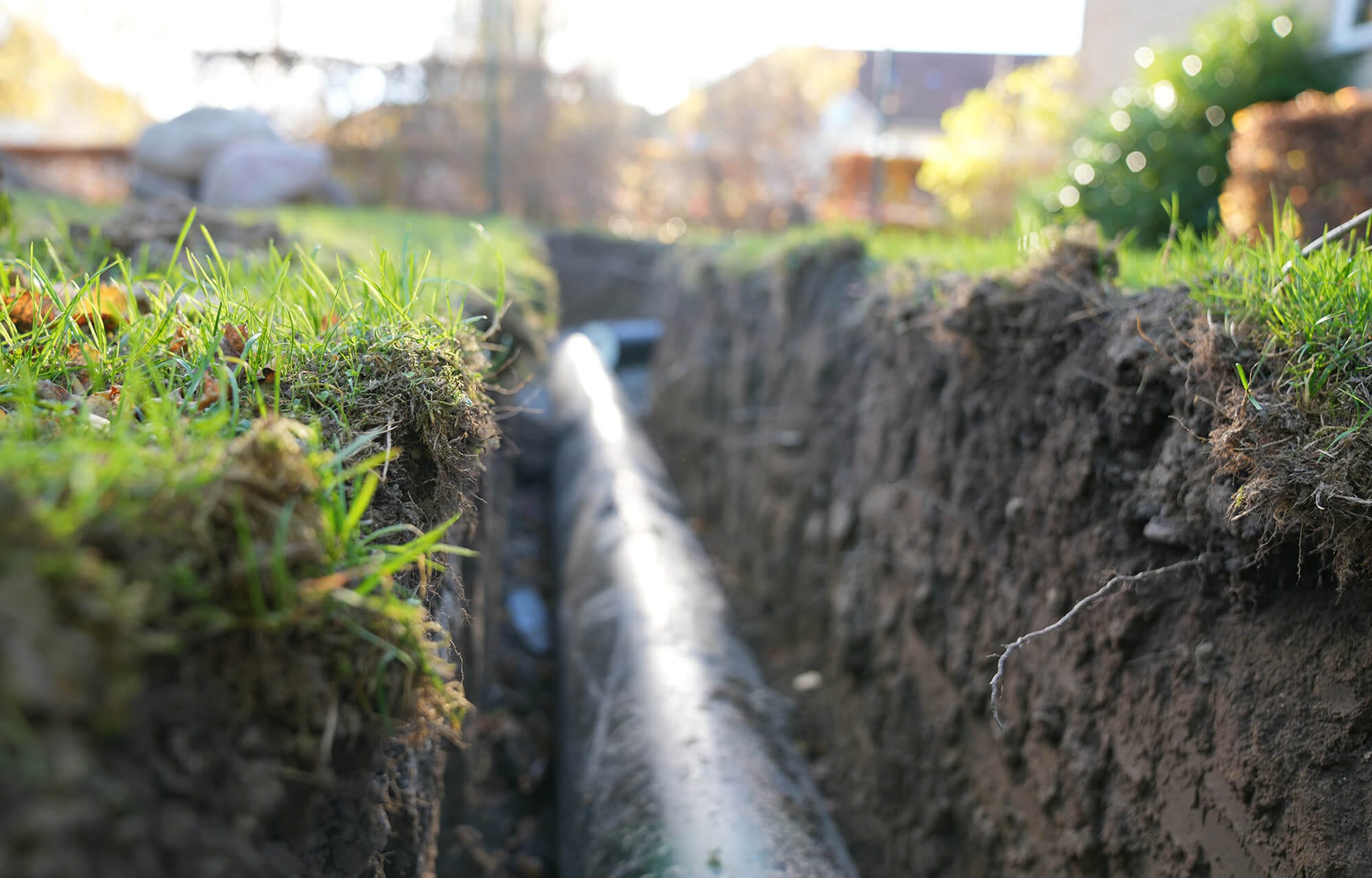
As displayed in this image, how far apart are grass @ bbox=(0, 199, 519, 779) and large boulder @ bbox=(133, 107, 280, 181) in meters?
10.5

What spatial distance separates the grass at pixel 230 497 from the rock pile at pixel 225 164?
9317 mm

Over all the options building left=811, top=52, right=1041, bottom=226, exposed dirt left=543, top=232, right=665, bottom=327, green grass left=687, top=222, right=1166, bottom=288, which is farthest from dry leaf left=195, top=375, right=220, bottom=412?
exposed dirt left=543, top=232, right=665, bottom=327

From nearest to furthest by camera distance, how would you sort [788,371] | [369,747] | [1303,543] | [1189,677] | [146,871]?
[146,871], [369,747], [1303,543], [1189,677], [788,371]

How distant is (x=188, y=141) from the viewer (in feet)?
33.8

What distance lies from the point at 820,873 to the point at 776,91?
15.3 m

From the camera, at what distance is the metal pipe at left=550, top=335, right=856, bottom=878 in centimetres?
192

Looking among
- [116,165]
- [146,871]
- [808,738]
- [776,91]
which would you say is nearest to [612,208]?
[776,91]

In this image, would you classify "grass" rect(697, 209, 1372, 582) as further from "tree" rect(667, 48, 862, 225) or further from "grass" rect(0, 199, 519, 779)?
"tree" rect(667, 48, 862, 225)

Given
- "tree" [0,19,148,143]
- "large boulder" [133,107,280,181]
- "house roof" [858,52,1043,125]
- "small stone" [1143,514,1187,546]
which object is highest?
"house roof" [858,52,1043,125]

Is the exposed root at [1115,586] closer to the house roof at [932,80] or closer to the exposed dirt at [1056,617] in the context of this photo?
the exposed dirt at [1056,617]

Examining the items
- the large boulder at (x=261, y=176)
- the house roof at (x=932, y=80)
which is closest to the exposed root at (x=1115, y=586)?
the large boulder at (x=261, y=176)

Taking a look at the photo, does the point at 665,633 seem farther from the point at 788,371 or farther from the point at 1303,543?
the point at 788,371

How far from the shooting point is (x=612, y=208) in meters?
14.5

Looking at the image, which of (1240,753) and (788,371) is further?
(788,371)
